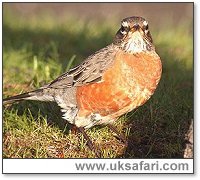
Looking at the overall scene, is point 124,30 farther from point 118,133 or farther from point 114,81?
point 118,133

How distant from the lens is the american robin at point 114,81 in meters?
5.53

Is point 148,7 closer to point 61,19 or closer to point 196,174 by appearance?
point 61,19

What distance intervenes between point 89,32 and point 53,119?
3.46 meters

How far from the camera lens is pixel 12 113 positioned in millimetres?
6426

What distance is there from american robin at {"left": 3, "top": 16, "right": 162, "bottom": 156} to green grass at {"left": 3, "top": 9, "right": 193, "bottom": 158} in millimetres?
190

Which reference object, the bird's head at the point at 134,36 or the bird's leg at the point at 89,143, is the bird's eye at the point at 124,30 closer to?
the bird's head at the point at 134,36

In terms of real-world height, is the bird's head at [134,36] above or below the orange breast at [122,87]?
above

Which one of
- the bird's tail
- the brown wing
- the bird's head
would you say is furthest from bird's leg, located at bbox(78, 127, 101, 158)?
the bird's head

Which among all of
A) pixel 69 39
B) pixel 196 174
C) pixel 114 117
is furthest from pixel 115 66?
pixel 69 39

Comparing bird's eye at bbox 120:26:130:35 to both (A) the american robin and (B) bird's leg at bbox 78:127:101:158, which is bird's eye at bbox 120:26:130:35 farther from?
(B) bird's leg at bbox 78:127:101:158

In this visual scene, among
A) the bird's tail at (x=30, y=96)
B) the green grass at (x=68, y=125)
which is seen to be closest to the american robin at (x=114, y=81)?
the green grass at (x=68, y=125)

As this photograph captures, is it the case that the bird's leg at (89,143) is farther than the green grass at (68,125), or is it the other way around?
the green grass at (68,125)

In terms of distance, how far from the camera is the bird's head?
18.3 ft

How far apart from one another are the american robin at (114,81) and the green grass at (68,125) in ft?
0.62
